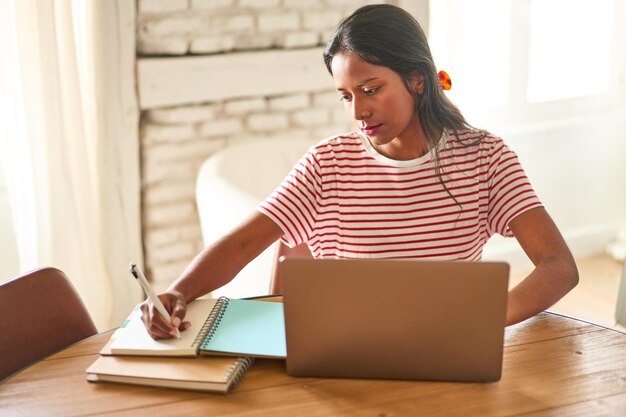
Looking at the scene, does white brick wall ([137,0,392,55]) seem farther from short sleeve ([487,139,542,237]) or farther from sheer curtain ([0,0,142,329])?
short sleeve ([487,139,542,237])

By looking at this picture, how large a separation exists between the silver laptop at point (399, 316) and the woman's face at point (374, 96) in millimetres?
529

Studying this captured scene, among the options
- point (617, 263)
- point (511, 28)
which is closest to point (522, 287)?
point (511, 28)

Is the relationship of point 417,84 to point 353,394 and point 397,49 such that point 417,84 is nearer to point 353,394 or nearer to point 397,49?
point 397,49

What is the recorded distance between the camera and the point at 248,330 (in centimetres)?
149

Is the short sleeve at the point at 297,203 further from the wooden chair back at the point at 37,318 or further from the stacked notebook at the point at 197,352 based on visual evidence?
the wooden chair back at the point at 37,318

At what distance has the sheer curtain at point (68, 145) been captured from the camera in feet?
8.41

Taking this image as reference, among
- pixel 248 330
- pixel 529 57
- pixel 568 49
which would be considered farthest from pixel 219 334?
pixel 568 49

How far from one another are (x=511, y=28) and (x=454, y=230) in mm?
1944

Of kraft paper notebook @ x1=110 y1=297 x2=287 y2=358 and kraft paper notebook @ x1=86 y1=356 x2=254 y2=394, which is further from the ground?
kraft paper notebook @ x1=110 y1=297 x2=287 y2=358

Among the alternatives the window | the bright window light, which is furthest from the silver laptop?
the bright window light

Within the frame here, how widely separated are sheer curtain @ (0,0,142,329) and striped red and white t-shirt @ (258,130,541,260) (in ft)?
3.59

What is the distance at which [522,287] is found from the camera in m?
1.61

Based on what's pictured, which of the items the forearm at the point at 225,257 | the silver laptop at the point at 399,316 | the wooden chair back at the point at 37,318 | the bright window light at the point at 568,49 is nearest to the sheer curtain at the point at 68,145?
the wooden chair back at the point at 37,318

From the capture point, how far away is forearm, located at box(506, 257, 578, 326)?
1581 millimetres
